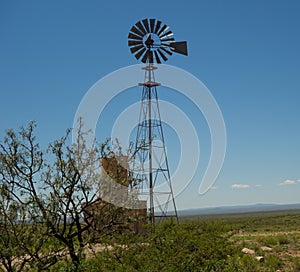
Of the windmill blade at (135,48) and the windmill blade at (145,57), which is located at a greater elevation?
the windmill blade at (135,48)

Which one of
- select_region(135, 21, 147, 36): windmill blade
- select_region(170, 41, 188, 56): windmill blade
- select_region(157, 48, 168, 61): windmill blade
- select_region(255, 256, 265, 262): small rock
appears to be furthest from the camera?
select_region(157, 48, 168, 61): windmill blade

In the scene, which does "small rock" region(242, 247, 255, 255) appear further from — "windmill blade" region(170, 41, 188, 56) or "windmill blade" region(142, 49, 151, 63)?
"windmill blade" region(142, 49, 151, 63)

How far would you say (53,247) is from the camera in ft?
40.6

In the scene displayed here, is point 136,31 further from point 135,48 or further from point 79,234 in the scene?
point 79,234

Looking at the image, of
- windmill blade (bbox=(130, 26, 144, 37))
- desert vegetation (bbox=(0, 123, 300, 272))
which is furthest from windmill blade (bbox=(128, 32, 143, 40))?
desert vegetation (bbox=(0, 123, 300, 272))

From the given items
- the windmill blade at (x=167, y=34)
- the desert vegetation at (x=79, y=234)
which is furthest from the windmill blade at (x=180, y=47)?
the desert vegetation at (x=79, y=234)

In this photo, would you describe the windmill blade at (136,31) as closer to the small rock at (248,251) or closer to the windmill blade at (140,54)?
the windmill blade at (140,54)

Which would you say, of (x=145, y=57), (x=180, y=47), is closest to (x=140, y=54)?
(x=145, y=57)

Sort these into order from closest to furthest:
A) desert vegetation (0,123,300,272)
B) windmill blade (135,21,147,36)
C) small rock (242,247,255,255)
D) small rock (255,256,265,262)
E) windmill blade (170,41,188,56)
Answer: desert vegetation (0,123,300,272) → small rock (255,256,265,262) → windmill blade (170,41,188,56) → windmill blade (135,21,147,36) → small rock (242,247,255,255)

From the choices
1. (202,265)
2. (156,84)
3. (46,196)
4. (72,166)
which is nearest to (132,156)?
(72,166)

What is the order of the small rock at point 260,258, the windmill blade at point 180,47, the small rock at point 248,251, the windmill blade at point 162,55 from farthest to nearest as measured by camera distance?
the small rock at point 248,251 → the windmill blade at point 162,55 → the windmill blade at point 180,47 → the small rock at point 260,258

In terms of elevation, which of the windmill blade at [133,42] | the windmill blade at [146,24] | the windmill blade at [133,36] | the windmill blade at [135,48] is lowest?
the windmill blade at [135,48]

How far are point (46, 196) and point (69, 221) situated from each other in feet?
3.59

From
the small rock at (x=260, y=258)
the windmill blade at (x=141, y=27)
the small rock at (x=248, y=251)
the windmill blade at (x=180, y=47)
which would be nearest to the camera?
the small rock at (x=260, y=258)
